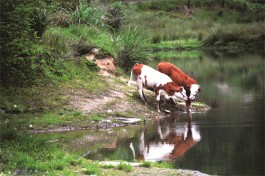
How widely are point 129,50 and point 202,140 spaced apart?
465 inches

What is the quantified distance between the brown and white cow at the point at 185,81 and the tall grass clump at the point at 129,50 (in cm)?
459

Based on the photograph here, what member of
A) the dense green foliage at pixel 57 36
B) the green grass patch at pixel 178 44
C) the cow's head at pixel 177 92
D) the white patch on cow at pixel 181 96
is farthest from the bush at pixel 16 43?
the green grass patch at pixel 178 44

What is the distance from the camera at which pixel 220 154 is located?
49.7 feet

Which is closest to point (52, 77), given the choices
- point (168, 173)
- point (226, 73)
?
point (168, 173)

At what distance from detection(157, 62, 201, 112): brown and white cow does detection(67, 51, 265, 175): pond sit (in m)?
0.76

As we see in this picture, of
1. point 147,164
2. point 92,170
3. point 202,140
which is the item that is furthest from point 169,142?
point 92,170

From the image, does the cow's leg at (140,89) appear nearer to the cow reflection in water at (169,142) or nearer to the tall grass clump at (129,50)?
the cow reflection in water at (169,142)

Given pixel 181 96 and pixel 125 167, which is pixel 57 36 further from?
pixel 125 167

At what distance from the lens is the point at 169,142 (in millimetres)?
17219

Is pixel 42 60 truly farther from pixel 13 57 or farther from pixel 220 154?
pixel 220 154

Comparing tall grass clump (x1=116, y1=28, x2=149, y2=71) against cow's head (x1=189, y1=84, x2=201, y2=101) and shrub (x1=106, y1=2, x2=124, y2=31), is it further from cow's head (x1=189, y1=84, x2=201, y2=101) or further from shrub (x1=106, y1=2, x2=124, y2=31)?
shrub (x1=106, y1=2, x2=124, y2=31)

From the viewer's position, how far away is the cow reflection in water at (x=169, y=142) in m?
15.4

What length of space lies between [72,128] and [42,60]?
14.7ft

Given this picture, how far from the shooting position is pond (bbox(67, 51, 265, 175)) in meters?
14.5
